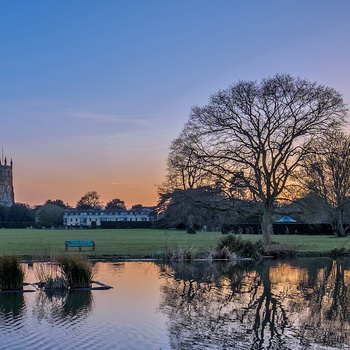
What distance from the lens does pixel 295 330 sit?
11.3 m

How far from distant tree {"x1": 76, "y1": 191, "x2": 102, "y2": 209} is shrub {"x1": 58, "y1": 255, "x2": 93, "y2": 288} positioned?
168 metres

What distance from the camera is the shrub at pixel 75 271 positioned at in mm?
16625

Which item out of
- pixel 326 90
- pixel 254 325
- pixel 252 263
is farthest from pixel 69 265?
pixel 326 90

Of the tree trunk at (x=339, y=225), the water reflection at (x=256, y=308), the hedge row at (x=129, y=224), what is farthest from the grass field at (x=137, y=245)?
the hedge row at (x=129, y=224)

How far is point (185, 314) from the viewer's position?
12.9 meters

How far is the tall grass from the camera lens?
1619cm

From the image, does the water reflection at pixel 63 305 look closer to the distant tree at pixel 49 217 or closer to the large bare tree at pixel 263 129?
the large bare tree at pixel 263 129

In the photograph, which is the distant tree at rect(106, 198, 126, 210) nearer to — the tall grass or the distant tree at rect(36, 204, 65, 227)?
the distant tree at rect(36, 204, 65, 227)

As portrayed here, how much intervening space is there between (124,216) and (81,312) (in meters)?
168

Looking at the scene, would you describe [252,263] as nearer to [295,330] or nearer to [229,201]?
[229,201]

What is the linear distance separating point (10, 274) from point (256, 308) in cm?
733

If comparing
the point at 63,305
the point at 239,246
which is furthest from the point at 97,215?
the point at 63,305

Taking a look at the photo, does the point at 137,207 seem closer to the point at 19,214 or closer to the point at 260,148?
the point at 19,214

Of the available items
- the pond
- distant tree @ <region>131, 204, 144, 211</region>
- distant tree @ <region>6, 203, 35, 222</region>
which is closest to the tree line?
the pond
